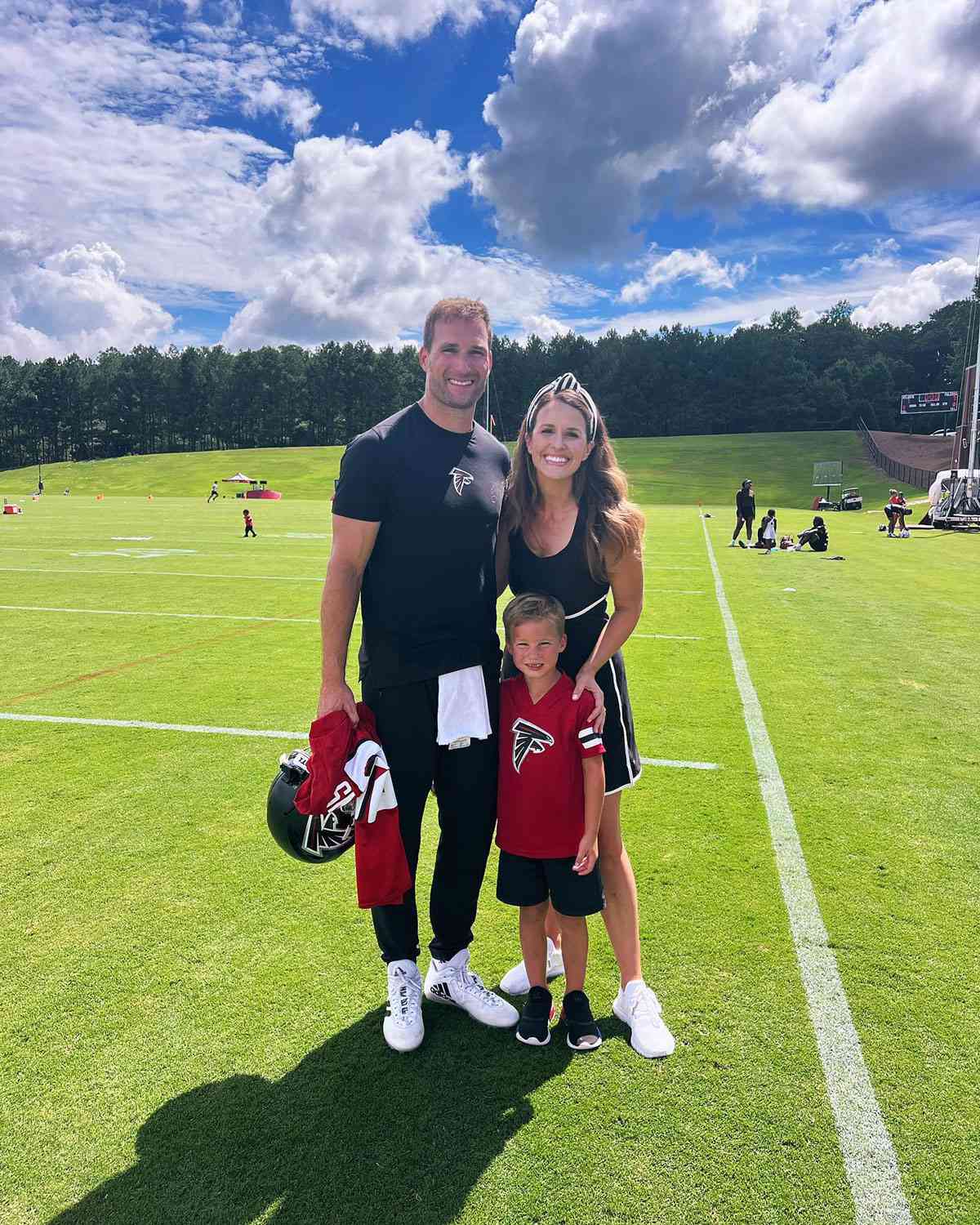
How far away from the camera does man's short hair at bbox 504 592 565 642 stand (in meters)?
2.70

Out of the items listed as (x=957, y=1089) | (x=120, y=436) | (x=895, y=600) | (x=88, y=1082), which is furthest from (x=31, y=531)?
(x=120, y=436)

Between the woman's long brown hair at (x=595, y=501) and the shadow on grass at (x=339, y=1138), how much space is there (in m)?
1.73

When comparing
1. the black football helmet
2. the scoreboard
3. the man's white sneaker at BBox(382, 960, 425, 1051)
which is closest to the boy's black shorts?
the man's white sneaker at BBox(382, 960, 425, 1051)

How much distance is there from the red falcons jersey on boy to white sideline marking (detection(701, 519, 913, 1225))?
1.09 meters

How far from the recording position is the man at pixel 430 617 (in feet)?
8.92

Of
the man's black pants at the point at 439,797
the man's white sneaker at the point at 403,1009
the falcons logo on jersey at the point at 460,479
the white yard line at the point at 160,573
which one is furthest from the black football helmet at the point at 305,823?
the white yard line at the point at 160,573

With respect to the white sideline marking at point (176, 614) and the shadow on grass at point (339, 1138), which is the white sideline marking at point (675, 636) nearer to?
the white sideline marking at point (176, 614)

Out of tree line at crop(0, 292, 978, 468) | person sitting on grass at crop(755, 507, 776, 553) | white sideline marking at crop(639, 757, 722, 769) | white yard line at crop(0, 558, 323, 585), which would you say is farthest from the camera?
tree line at crop(0, 292, 978, 468)

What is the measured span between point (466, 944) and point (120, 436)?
112 meters

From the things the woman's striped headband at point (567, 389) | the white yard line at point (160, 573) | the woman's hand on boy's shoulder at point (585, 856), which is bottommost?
the white yard line at point (160, 573)

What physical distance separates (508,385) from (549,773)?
3991 inches

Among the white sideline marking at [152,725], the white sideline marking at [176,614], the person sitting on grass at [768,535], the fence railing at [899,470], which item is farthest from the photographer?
the fence railing at [899,470]

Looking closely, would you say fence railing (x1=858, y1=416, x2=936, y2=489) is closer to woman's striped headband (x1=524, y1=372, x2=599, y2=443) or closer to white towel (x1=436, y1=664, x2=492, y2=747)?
woman's striped headband (x1=524, y1=372, x2=599, y2=443)

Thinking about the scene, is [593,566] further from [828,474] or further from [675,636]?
[828,474]
